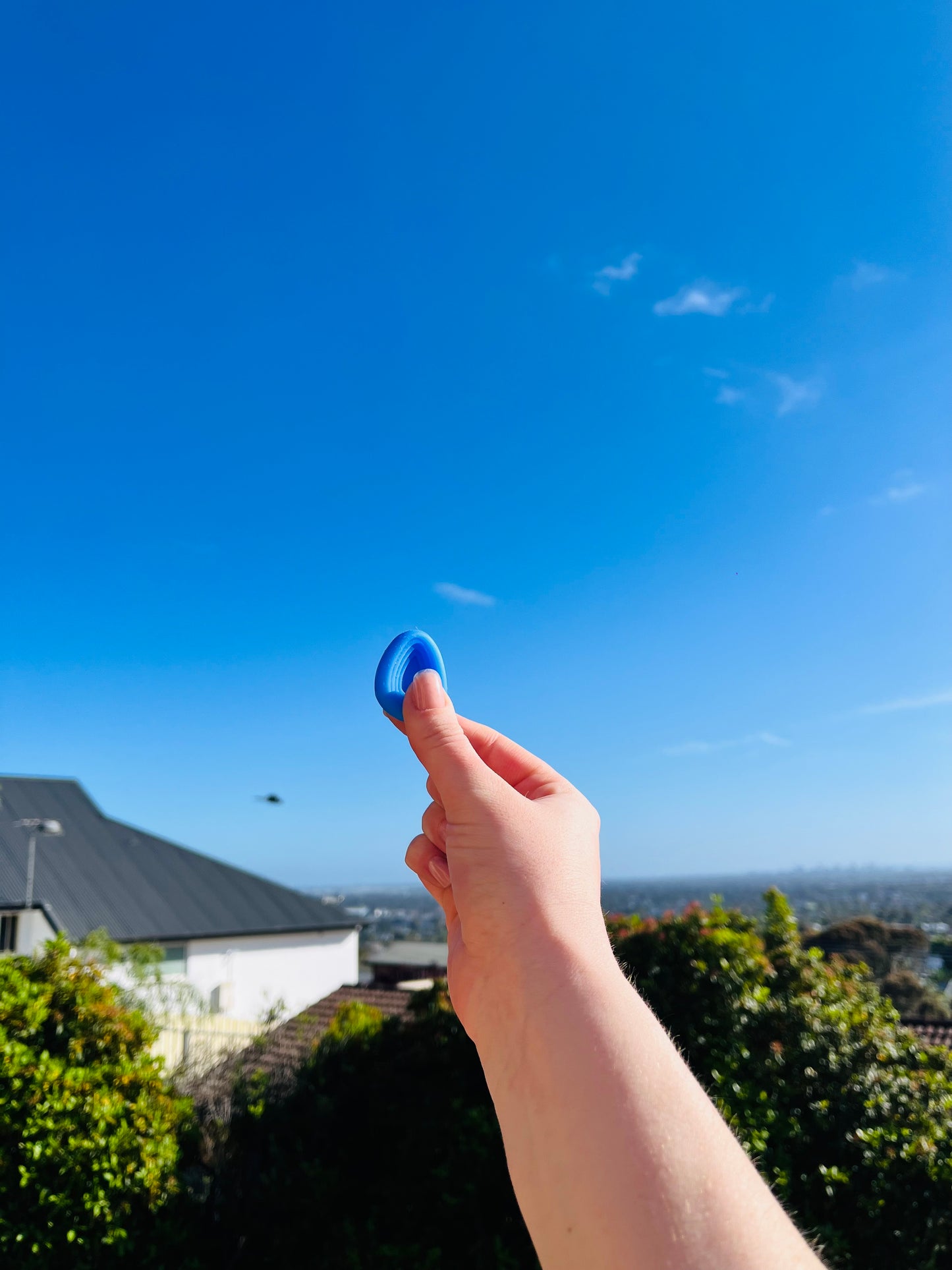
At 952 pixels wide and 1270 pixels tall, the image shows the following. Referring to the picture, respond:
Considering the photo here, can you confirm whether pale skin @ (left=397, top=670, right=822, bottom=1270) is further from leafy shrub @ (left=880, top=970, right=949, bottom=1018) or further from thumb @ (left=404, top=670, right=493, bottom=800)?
leafy shrub @ (left=880, top=970, right=949, bottom=1018)

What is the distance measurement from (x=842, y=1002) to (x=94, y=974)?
21.2 ft

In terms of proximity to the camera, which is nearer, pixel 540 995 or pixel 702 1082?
pixel 540 995

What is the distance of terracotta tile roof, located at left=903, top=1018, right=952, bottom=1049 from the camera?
10.6 metres

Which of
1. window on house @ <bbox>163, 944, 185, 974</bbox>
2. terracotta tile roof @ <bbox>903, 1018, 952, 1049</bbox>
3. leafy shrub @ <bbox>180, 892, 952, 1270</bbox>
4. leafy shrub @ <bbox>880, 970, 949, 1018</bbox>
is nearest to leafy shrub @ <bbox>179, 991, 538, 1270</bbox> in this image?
leafy shrub @ <bbox>180, 892, 952, 1270</bbox>

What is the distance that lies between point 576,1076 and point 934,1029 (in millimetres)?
13081

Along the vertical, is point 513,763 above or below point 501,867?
above

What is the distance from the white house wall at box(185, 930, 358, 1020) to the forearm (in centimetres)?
2717

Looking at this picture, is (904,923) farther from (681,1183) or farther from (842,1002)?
(681,1183)

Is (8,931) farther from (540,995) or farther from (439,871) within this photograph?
(540,995)

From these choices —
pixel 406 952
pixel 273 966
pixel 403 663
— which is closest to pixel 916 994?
pixel 273 966

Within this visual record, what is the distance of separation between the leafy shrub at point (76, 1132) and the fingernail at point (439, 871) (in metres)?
6.36

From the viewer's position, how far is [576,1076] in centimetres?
102

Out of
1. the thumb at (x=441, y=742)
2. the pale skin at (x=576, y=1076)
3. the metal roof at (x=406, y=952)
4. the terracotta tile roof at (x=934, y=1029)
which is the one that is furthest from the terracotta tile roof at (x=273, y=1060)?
the metal roof at (x=406, y=952)

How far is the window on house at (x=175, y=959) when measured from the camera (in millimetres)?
27656
